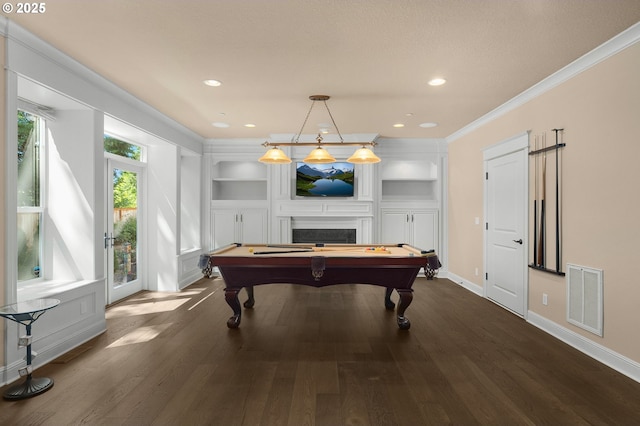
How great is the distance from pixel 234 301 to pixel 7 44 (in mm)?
2878

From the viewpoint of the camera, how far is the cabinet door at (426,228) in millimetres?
6980

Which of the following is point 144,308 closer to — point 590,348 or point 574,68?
point 590,348

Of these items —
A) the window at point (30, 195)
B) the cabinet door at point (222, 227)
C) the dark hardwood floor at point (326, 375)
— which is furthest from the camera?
the cabinet door at point (222, 227)

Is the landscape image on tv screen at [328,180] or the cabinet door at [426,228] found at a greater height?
the landscape image on tv screen at [328,180]

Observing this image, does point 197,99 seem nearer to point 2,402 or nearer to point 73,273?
point 73,273

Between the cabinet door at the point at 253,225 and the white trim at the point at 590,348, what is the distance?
459 centimetres

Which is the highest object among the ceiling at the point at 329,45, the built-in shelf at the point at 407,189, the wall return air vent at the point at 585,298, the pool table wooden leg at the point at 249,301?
the ceiling at the point at 329,45

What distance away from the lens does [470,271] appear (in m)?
5.88

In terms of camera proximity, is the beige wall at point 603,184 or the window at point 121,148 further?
the window at point 121,148

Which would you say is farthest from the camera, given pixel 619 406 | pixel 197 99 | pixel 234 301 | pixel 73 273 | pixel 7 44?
pixel 197 99

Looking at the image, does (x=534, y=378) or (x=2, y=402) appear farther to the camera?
(x=534, y=378)

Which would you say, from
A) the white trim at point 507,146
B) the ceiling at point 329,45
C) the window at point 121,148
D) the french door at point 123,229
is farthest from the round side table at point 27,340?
the white trim at point 507,146

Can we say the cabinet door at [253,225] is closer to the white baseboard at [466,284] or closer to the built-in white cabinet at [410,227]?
the built-in white cabinet at [410,227]

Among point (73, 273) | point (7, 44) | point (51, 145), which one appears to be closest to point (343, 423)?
point (73, 273)
